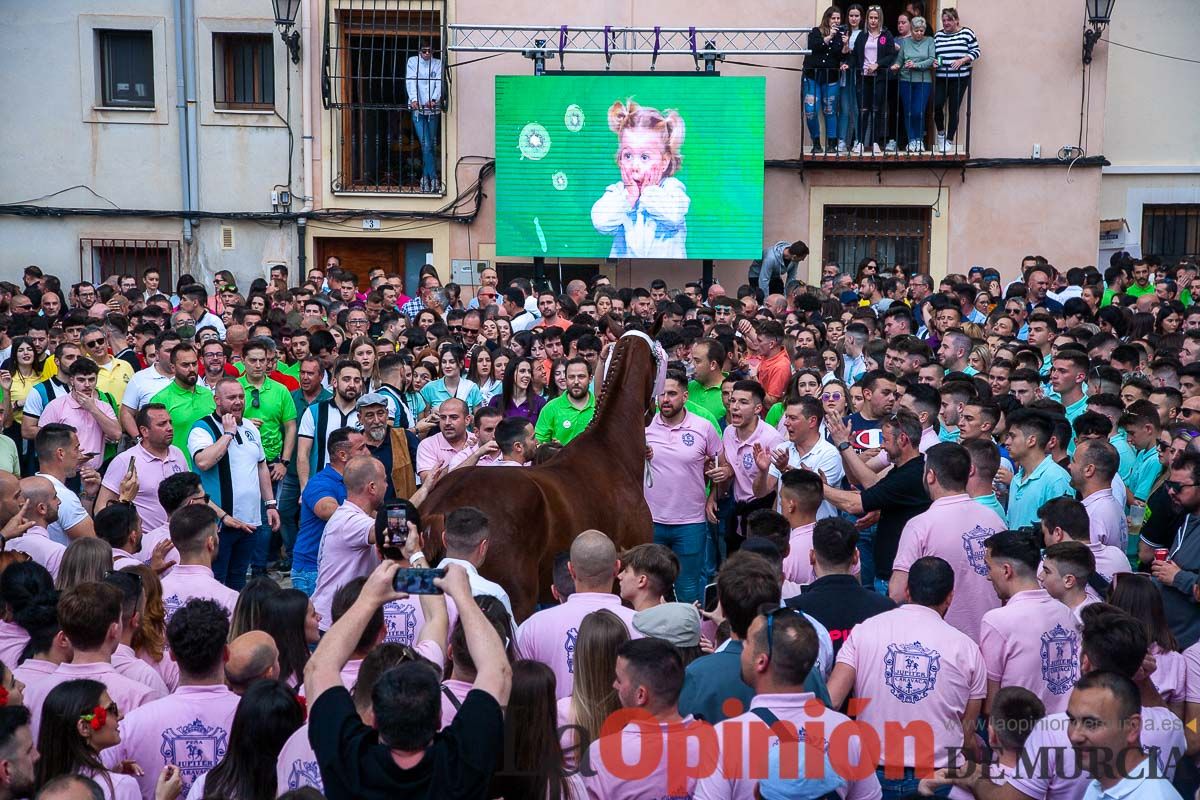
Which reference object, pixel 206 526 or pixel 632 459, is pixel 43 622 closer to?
pixel 206 526

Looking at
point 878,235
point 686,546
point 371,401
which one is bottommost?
point 686,546

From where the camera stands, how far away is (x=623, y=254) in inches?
703

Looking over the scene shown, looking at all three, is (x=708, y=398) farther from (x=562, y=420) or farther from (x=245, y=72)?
(x=245, y=72)

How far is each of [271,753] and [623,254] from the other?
1400cm

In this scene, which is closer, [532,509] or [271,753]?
[271,753]

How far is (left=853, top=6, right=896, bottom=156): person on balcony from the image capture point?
17.5 meters

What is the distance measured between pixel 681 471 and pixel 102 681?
475cm

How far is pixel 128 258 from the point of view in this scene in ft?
61.5

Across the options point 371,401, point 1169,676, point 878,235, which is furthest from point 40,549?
point 878,235

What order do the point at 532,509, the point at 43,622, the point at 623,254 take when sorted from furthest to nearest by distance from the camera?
the point at 623,254 < the point at 532,509 < the point at 43,622

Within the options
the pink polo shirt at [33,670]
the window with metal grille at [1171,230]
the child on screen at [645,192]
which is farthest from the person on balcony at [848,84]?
the pink polo shirt at [33,670]

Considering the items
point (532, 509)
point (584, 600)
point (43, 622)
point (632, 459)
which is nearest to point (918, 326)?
point (632, 459)

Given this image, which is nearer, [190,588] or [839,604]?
[839,604]

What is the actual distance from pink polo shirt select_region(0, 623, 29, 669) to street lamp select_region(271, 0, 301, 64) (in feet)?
44.9
